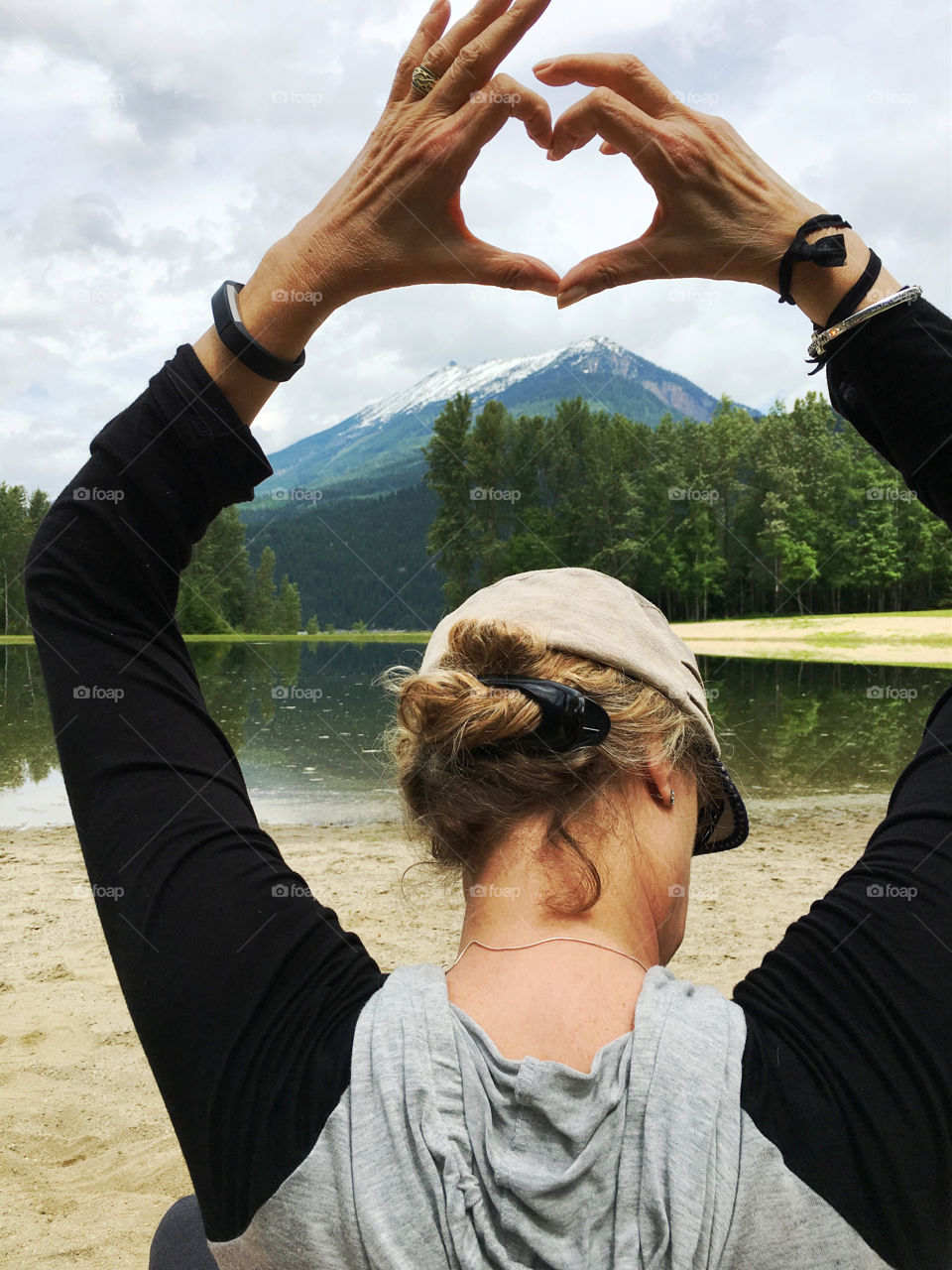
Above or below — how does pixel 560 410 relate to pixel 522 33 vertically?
above

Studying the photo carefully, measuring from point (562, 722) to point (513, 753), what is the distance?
0.08m

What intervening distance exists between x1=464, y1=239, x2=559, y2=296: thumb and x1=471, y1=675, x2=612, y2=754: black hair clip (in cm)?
50

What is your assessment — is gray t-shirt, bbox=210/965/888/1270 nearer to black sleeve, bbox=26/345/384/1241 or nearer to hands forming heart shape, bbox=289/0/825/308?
black sleeve, bbox=26/345/384/1241

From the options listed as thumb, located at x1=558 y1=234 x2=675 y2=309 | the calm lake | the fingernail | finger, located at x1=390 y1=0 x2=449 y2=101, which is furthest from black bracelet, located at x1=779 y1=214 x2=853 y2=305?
the calm lake

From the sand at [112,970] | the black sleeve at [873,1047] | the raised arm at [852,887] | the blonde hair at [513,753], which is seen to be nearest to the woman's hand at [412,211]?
the raised arm at [852,887]

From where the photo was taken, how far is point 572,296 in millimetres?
1188

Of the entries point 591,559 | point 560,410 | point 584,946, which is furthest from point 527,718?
point 560,410

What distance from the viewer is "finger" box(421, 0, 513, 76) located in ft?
3.50

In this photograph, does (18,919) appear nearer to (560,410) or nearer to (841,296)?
(841,296)

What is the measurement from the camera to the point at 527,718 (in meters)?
1.14

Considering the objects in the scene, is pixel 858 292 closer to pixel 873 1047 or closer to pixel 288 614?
pixel 873 1047

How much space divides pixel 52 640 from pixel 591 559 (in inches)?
2239

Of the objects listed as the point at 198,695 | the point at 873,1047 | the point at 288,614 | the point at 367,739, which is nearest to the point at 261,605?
the point at 288,614

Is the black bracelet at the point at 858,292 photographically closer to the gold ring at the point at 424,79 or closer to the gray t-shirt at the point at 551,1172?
the gold ring at the point at 424,79
